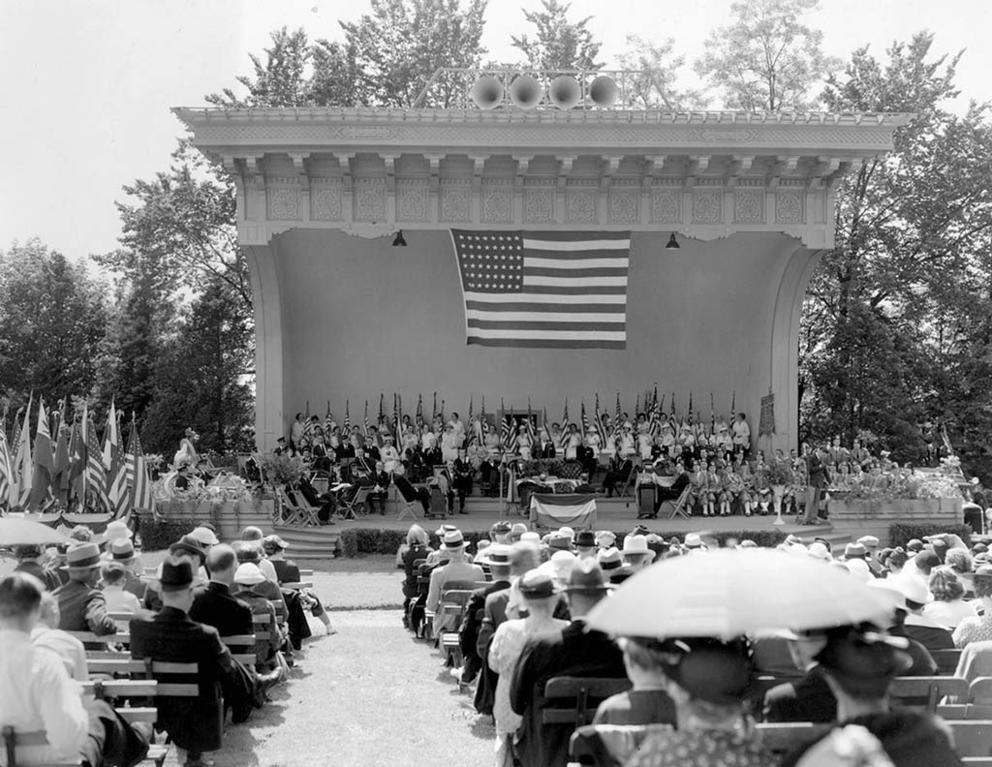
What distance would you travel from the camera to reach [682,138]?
2189 centimetres

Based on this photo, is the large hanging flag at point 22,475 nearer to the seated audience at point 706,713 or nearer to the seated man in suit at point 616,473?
the seated man in suit at point 616,473

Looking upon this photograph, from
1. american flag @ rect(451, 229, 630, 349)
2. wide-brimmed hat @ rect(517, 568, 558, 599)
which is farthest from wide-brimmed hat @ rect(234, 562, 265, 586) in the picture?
american flag @ rect(451, 229, 630, 349)

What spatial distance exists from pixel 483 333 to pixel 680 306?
652 cm

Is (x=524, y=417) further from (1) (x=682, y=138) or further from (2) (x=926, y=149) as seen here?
(2) (x=926, y=149)

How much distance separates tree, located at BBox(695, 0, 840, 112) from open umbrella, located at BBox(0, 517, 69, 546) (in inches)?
1228

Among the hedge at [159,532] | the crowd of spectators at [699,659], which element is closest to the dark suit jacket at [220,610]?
the crowd of spectators at [699,659]

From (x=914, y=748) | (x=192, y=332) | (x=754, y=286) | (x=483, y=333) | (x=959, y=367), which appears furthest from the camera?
(x=192, y=332)

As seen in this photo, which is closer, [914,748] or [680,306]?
[914,748]

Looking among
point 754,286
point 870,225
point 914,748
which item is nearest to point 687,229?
point 754,286

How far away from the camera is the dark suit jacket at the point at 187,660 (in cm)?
655

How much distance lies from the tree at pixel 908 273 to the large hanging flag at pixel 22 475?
2022cm

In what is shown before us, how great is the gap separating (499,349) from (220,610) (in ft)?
63.8

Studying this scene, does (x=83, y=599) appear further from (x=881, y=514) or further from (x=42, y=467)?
(x=881, y=514)

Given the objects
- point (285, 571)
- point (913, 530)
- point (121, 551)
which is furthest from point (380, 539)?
point (121, 551)
